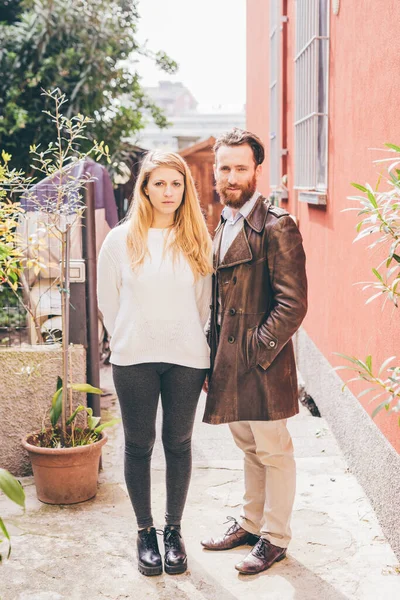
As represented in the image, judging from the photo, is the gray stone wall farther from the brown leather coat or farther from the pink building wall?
the brown leather coat

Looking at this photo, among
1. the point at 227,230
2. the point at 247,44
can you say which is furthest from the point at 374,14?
the point at 247,44

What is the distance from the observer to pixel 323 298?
5645 millimetres

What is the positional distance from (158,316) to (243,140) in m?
0.83

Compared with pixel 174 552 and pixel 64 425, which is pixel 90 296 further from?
pixel 174 552

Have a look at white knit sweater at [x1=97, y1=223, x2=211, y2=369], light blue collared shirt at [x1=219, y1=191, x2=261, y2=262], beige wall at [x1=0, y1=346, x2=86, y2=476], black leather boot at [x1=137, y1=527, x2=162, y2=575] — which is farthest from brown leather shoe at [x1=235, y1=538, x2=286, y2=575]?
beige wall at [x1=0, y1=346, x2=86, y2=476]

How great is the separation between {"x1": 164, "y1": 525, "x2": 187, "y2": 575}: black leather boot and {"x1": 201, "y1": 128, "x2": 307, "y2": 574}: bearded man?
9.7 inches

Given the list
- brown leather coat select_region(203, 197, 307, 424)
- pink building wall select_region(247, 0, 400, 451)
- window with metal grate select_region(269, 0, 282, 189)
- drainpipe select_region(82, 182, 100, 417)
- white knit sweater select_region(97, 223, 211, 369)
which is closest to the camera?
brown leather coat select_region(203, 197, 307, 424)

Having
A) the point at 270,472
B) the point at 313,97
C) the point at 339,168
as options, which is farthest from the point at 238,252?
the point at 313,97

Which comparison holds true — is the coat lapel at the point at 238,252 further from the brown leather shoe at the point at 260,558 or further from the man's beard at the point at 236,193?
the brown leather shoe at the point at 260,558

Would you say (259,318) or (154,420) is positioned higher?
(259,318)

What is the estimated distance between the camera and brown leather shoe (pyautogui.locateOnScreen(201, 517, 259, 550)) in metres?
Answer: 3.51

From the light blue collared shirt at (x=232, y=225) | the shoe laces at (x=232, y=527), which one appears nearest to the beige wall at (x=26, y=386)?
the shoe laces at (x=232, y=527)

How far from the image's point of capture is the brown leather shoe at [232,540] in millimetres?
3510

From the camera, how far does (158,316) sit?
3.19m
